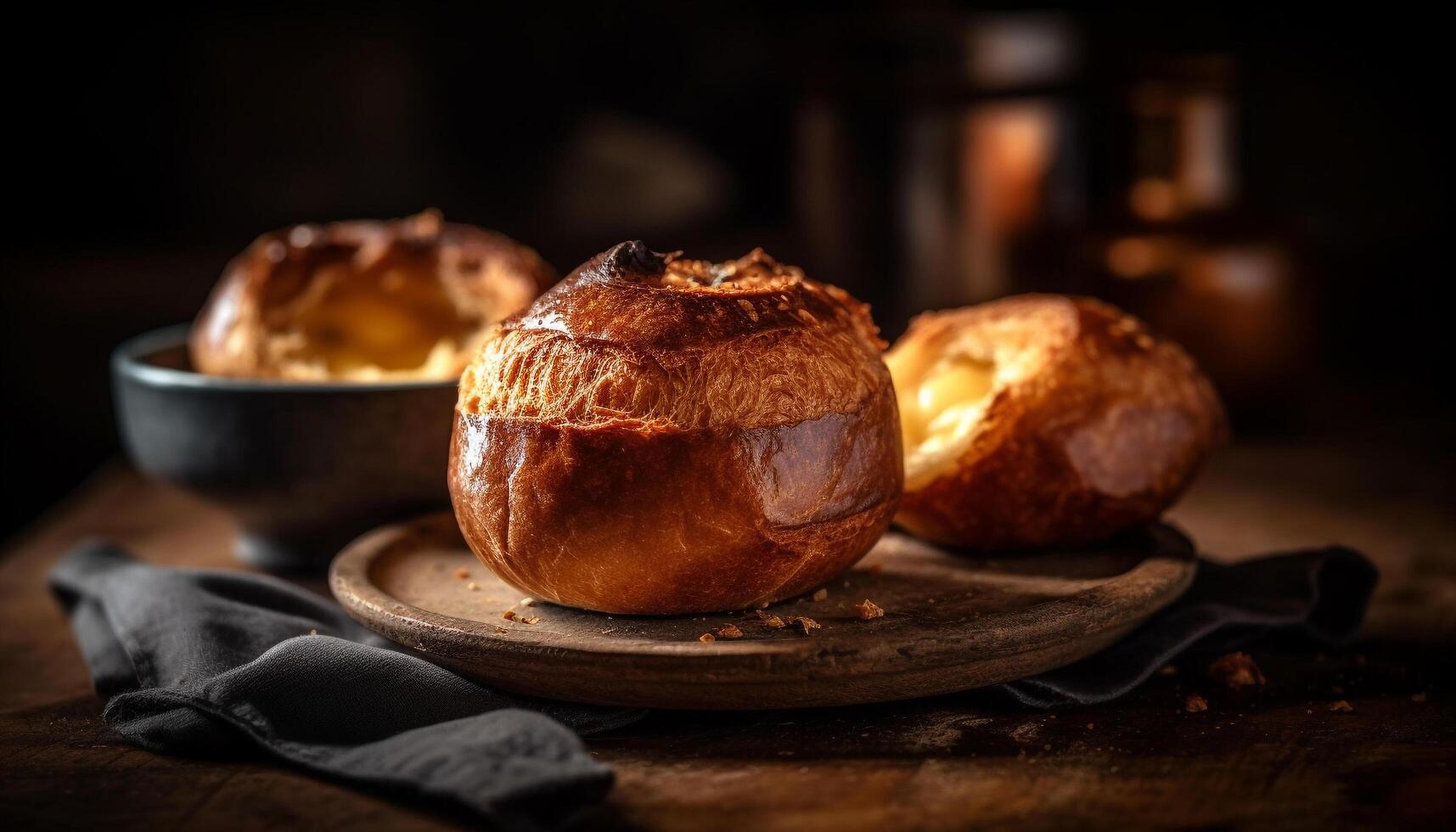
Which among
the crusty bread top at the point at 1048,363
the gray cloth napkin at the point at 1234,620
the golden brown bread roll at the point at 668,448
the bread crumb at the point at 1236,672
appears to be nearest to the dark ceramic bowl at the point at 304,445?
the golden brown bread roll at the point at 668,448

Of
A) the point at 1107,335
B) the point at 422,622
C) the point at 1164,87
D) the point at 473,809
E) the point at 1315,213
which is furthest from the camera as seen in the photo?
the point at 1315,213

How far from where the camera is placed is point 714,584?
114cm

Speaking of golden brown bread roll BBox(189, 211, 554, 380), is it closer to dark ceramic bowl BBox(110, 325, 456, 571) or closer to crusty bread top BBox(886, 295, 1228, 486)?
dark ceramic bowl BBox(110, 325, 456, 571)

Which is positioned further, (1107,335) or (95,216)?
(95,216)

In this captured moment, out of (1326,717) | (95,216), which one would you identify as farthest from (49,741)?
(95,216)

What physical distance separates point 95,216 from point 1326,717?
2.99 m

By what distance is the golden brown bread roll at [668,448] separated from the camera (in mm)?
1111

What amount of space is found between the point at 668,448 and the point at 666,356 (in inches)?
3.0

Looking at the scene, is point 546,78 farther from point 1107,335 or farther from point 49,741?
point 49,741

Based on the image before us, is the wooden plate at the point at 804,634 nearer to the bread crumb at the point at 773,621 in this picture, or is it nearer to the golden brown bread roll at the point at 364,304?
the bread crumb at the point at 773,621

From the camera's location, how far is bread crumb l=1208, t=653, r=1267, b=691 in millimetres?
1208

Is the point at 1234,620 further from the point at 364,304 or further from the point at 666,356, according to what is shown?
the point at 364,304

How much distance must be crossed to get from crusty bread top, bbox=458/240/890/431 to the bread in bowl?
6.6 inches

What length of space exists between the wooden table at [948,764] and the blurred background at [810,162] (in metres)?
1.13
